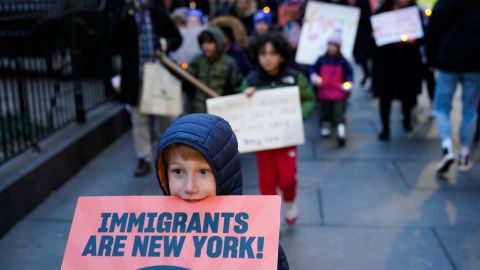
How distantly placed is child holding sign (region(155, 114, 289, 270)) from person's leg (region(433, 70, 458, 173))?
409cm

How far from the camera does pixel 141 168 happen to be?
20.2ft

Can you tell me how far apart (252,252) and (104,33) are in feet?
22.6

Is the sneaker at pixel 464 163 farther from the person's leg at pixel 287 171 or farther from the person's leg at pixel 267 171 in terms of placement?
the person's leg at pixel 267 171

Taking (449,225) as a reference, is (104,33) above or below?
above

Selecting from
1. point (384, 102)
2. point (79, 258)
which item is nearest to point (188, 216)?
point (79, 258)

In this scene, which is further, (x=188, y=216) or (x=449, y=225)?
(x=449, y=225)

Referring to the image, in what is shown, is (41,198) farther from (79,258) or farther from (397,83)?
(397,83)

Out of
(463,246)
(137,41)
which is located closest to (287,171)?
(463,246)

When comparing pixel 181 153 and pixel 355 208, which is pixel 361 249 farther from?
pixel 181 153

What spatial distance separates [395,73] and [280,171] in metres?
3.45

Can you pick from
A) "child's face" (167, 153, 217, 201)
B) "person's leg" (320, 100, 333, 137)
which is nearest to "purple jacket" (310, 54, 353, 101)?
"person's leg" (320, 100, 333, 137)

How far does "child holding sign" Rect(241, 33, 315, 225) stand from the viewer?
14.3 ft

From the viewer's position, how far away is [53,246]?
14.6ft

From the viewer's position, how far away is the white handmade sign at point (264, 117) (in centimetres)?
441
